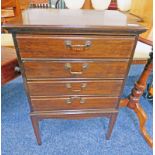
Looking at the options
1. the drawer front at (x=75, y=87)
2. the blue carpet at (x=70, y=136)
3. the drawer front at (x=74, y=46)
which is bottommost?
the blue carpet at (x=70, y=136)

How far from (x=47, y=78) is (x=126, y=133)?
84 centimetres

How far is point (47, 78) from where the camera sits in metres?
0.87

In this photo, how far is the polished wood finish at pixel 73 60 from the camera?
711 mm

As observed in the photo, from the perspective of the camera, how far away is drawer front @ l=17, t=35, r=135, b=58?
727 mm

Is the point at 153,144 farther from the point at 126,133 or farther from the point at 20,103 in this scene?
the point at 20,103

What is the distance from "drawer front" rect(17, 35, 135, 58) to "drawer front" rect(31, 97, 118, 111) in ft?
0.93

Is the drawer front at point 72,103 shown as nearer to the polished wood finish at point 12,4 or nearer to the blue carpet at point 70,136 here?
the blue carpet at point 70,136

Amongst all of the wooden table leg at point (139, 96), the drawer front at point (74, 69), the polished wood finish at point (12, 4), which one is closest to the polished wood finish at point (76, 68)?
the drawer front at point (74, 69)

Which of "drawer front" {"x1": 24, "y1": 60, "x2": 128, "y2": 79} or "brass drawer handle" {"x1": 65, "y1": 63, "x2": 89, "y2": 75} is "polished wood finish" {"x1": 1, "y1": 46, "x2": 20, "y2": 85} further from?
"brass drawer handle" {"x1": 65, "y1": 63, "x2": 89, "y2": 75}

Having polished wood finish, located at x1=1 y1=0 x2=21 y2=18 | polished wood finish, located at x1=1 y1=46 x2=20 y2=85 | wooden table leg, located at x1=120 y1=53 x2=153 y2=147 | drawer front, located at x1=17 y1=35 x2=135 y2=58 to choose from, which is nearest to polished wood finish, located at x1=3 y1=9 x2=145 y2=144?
drawer front, located at x1=17 y1=35 x2=135 y2=58

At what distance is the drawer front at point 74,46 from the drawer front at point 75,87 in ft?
0.53

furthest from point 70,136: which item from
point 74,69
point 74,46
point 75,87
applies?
point 74,46

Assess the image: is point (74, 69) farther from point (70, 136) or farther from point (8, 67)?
point (70, 136)

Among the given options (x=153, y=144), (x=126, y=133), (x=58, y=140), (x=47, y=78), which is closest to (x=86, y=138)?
(x=58, y=140)
